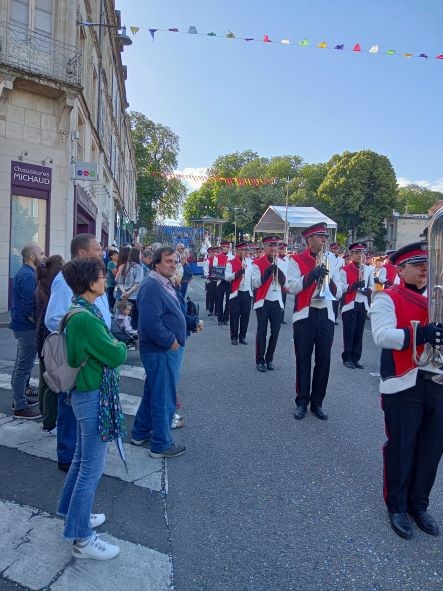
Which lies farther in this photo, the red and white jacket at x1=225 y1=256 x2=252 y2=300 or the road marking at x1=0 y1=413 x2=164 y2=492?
the red and white jacket at x1=225 y1=256 x2=252 y2=300

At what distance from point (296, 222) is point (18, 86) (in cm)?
1628

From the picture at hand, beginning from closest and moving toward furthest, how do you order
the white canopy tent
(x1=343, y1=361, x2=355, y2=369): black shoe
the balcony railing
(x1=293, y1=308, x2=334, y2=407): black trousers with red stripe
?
(x1=293, y1=308, x2=334, y2=407): black trousers with red stripe
(x1=343, y1=361, x2=355, y2=369): black shoe
the balcony railing
the white canopy tent

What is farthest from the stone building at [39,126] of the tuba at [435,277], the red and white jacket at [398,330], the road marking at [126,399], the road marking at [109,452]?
the tuba at [435,277]

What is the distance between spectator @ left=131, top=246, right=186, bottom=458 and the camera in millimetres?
4277

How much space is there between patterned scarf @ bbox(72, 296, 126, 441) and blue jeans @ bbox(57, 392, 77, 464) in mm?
1091

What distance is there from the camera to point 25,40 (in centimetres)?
1282

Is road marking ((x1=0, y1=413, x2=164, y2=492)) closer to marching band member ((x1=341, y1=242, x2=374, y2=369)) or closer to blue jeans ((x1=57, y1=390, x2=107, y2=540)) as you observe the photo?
blue jeans ((x1=57, y1=390, x2=107, y2=540))

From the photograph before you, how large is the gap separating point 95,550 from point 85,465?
20.2 inches

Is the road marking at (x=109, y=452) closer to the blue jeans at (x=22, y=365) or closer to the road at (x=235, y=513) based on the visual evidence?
the road at (x=235, y=513)

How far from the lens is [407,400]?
3387 millimetres

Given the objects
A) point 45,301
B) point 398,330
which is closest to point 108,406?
point 398,330

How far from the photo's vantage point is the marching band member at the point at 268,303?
808cm

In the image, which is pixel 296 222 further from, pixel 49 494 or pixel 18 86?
pixel 49 494

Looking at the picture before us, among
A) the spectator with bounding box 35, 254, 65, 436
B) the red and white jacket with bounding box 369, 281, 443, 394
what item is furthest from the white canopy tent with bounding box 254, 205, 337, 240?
the red and white jacket with bounding box 369, 281, 443, 394
